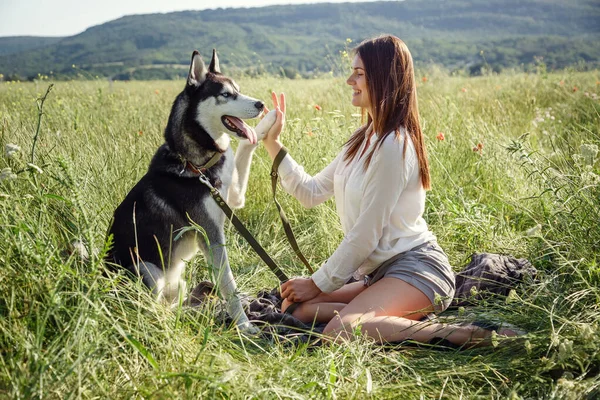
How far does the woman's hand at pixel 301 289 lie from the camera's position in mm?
2900

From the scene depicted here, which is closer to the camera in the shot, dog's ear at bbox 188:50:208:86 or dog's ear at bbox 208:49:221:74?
dog's ear at bbox 188:50:208:86

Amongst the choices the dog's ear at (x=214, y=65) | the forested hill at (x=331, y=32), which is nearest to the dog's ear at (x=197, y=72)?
the dog's ear at (x=214, y=65)

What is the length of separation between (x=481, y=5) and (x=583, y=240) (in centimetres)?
18853

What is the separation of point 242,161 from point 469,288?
1655 millimetres

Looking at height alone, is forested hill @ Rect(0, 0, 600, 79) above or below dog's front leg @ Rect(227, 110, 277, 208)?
above

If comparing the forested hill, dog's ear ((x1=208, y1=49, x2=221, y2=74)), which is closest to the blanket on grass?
dog's ear ((x1=208, y1=49, x2=221, y2=74))

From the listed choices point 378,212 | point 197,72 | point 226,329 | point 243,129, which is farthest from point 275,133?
point 226,329

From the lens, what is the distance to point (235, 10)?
191250 millimetres

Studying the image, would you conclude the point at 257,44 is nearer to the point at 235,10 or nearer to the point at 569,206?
the point at 235,10

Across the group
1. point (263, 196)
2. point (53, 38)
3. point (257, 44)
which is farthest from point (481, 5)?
point (263, 196)

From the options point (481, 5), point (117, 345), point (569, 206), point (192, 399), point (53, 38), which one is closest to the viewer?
point (192, 399)

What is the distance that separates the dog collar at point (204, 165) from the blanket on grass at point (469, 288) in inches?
28.2

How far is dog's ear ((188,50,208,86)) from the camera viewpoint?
2.98 metres

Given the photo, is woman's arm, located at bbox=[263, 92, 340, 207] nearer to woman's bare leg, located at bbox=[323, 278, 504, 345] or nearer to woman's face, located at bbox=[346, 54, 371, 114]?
woman's face, located at bbox=[346, 54, 371, 114]
